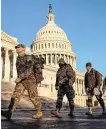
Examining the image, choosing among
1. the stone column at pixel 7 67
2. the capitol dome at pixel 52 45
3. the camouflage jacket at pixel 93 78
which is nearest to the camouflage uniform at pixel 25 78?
the camouflage jacket at pixel 93 78

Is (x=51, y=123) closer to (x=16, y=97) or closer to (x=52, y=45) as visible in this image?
(x=16, y=97)

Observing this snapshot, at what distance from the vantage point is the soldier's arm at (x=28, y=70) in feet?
24.1

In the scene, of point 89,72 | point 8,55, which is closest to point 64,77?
point 89,72

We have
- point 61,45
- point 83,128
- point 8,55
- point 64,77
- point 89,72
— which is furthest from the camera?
point 61,45

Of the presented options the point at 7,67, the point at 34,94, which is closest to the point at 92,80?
the point at 34,94

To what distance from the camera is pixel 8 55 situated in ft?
198

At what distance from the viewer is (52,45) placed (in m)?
104

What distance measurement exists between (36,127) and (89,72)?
522cm

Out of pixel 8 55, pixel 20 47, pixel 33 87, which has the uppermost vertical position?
Answer: pixel 8 55

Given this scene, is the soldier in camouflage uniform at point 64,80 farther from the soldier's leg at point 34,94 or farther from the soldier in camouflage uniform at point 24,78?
the soldier in camouflage uniform at point 24,78

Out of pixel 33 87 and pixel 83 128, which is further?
pixel 33 87

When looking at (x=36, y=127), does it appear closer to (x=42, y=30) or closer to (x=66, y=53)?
(x=66, y=53)

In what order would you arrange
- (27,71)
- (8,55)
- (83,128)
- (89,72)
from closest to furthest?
(83,128)
(27,71)
(89,72)
(8,55)

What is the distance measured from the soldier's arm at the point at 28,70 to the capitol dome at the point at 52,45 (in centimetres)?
9064
